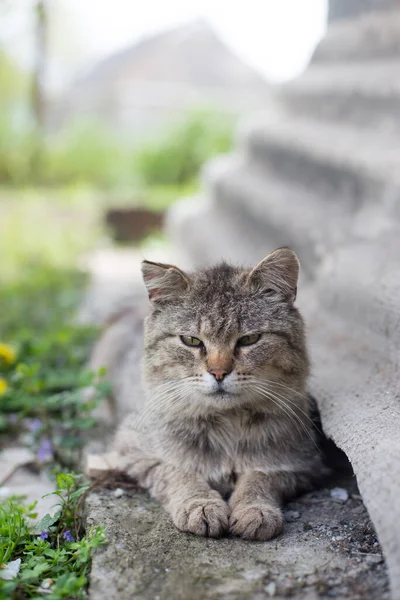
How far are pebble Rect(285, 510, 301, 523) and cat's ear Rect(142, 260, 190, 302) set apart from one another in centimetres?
99

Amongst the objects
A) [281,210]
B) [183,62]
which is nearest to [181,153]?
[281,210]

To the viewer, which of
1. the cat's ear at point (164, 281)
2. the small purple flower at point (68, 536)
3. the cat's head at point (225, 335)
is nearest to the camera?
the small purple flower at point (68, 536)

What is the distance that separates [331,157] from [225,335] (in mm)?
1934

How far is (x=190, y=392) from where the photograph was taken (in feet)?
8.91

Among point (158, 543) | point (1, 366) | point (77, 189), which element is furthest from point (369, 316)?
point (77, 189)

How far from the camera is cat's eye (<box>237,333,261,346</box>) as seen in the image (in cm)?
274

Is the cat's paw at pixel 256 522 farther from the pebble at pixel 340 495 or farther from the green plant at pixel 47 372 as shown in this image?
the green plant at pixel 47 372

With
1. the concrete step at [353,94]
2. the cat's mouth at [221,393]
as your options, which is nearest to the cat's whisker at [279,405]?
the cat's mouth at [221,393]

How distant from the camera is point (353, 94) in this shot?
14.3ft

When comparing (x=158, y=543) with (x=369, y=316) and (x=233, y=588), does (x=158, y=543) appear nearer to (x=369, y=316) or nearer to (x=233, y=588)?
(x=233, y=588)

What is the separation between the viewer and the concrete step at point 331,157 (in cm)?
370

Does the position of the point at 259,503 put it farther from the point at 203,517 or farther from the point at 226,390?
the point at 226,390

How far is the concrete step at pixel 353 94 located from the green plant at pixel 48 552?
277 cm

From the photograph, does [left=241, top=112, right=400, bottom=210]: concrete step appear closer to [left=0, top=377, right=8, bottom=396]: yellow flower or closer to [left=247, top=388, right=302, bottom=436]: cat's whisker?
[left=247, top=388, right=302, bottom=436]: cat's whisker
